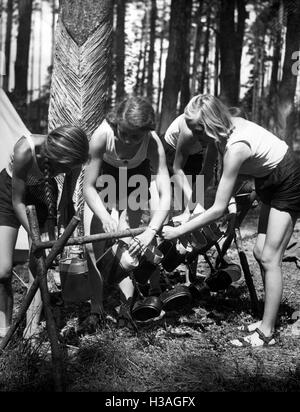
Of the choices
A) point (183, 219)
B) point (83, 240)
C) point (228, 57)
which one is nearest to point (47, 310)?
point (83, 240)

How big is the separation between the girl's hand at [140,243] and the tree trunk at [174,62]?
578cm

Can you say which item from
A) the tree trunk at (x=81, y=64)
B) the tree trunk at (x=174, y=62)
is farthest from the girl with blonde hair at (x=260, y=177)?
the tree trunk at (x=174, y=62)

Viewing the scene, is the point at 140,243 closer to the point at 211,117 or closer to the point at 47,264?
the point at 47,264

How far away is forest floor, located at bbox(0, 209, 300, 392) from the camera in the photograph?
2723 mm

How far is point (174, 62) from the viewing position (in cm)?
889

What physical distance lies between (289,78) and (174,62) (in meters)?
3.44

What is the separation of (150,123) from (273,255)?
45.9 inches

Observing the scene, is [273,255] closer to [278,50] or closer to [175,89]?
[175,89]

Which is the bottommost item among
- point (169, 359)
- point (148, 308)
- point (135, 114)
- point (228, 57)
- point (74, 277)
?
point (169, 359)

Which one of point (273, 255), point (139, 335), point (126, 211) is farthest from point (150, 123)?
point (139, 335)

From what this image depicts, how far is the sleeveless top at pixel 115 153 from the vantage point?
10.9 ft

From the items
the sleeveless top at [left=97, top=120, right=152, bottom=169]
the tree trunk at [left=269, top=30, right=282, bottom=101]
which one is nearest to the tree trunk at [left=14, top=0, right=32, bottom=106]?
the sleeveless top at [left=97, top=120, right=152, bottom=169]

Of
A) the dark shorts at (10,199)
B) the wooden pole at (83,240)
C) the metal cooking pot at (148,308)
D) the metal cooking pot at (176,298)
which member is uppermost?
the dark shorts at (10,199)

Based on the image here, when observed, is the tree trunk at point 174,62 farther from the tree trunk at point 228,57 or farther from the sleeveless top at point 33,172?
the sleeveless top at point 33,172
